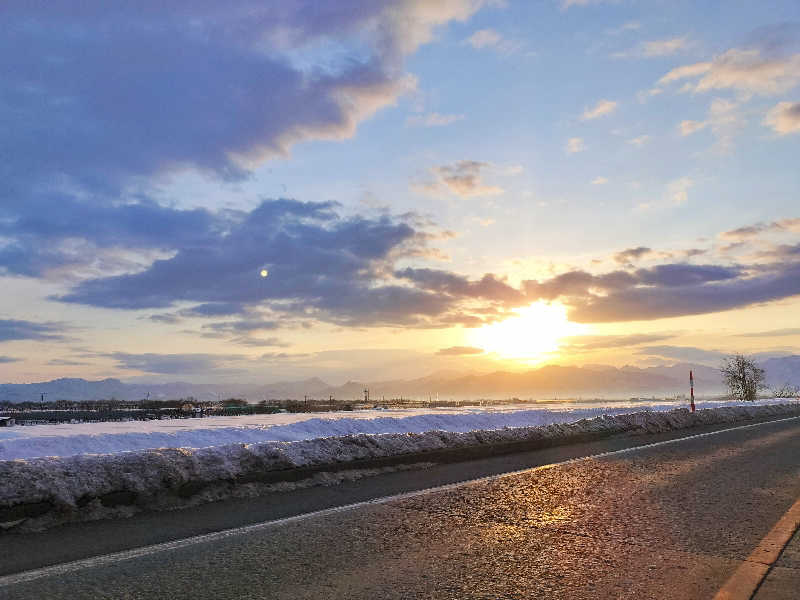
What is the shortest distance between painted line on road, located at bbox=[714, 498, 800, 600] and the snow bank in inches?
234

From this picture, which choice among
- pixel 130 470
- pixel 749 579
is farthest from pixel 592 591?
pixel 130 470

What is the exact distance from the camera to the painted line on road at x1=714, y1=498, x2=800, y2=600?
452cm

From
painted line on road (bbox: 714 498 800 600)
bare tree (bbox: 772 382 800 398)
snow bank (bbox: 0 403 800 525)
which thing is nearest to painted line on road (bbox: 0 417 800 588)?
snow bank (bbox: 0 403 800 525)

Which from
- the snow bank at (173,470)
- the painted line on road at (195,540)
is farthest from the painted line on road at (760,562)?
the snow bank at (173,470)

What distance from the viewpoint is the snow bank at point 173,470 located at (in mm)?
7031

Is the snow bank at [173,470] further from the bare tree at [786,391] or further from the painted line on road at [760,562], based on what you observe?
the bare tree at [786,391]

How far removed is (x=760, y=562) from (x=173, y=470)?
21.9 ft

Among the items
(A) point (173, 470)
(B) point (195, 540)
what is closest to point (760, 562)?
(B) point (195, 540)

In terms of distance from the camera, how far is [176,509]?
7.52m

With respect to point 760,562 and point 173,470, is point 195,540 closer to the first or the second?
point 173,470

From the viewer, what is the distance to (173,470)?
27.3 ft

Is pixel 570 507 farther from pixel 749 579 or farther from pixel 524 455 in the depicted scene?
pixel 524 455

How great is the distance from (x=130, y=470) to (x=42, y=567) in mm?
2909

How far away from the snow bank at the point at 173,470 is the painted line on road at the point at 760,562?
5.96m
